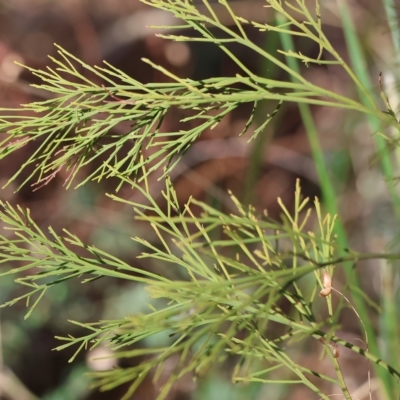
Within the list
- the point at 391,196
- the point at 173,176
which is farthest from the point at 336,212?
the point at 173,176

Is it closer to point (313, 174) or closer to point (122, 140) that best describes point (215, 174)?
point (313, 174)

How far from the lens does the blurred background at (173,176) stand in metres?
1.25

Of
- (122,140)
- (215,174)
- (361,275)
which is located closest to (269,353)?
(122,140)

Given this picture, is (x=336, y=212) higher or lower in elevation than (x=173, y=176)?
higher

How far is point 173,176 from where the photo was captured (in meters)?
1.42

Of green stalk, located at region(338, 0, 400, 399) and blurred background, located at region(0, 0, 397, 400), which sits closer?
green stalk, located at region(338, 0, 400, 399)

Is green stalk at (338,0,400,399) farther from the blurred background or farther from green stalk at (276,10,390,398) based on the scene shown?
the blurred background

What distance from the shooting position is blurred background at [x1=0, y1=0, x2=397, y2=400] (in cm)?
125

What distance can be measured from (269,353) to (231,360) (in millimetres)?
846

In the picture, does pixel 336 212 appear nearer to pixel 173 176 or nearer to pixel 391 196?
pixel 391 196

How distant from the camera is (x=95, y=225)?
1.38m

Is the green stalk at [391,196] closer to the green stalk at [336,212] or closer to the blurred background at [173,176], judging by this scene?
the green stalk at [336,212]

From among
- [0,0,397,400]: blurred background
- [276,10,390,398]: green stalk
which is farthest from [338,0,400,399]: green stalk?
[0,0,397,400]: blurred background

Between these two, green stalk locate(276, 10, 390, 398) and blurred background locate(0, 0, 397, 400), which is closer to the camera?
green stalk locate(276, 10, 390, 398)
